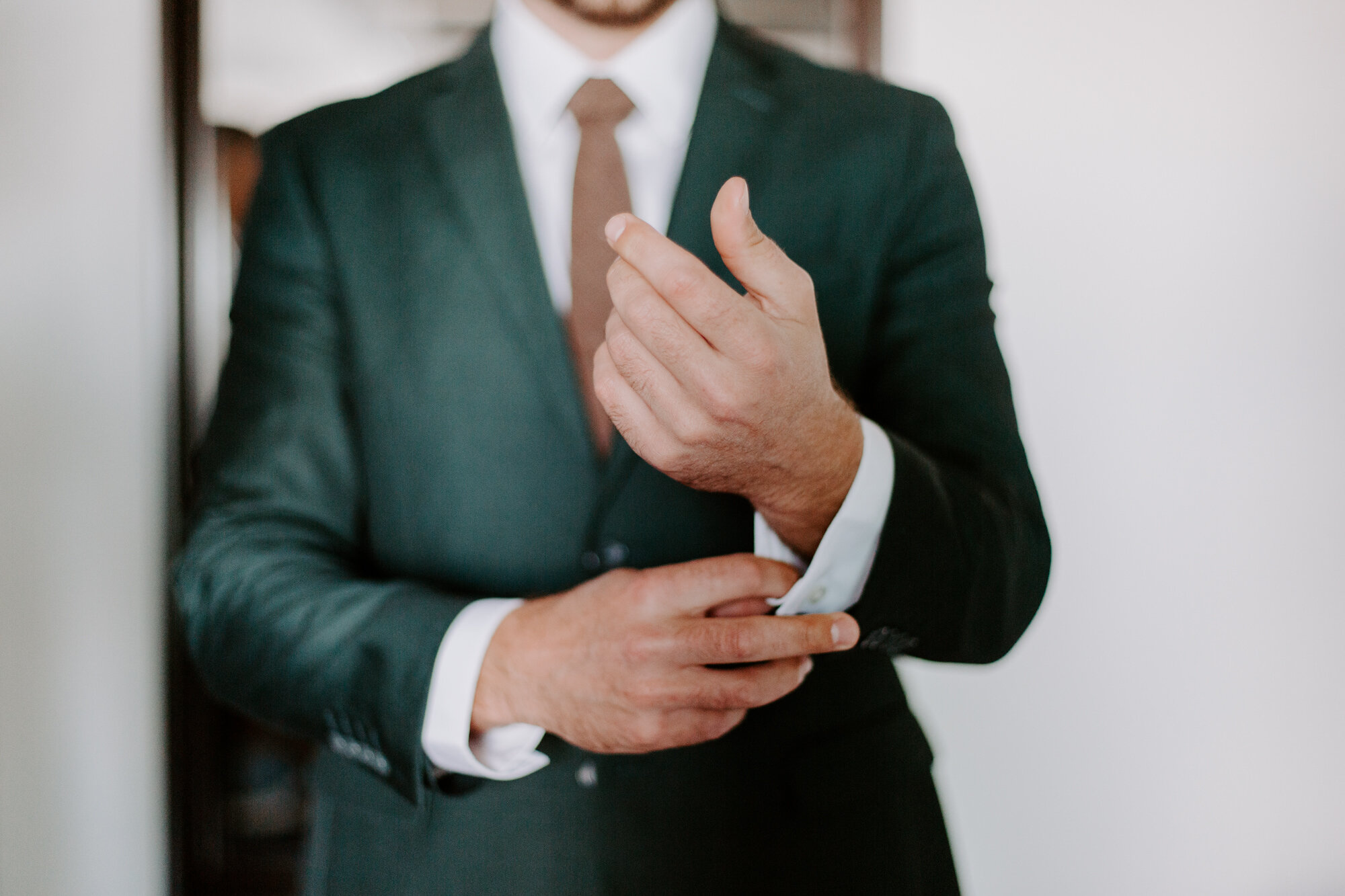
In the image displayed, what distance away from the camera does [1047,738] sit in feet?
2.28

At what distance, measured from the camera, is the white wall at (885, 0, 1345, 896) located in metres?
0.63

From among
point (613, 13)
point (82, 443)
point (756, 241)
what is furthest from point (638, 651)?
point (82, 443)

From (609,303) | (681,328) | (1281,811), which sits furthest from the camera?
(1281,811)

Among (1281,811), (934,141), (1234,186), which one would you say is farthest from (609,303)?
(1281,811)

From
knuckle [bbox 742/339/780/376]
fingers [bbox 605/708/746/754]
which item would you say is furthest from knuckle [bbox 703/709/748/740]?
knuckle [bbox 742/339/780/376]

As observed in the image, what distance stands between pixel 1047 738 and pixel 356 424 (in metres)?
0.68

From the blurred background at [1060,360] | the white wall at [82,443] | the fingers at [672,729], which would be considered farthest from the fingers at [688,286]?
the white wall at [82,443]

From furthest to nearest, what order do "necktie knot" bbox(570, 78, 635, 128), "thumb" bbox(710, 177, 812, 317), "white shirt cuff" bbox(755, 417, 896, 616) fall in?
"necktie knot" bbox(570, 78, 635, 128), "white shirt cuff" bbox(755, 417, 896, 616), "thumb" bbox(710, 177, 812, 317)

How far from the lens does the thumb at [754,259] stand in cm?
31

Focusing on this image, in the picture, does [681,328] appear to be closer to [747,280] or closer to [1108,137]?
[747,280]

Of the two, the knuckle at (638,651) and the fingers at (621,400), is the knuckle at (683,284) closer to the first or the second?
the fingers at (621,400)

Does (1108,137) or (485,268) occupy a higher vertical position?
(1108,137)

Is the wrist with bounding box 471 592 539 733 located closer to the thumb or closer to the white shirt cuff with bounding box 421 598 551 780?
the white shirt cuff with bounding box 421 598 551 780

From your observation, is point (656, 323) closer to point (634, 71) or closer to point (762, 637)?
point (762, 637)
